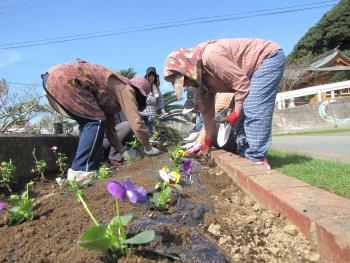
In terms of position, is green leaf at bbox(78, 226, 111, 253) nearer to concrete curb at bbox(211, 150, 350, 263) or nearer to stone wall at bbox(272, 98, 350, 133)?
concrete curb at bbox(211, 150, 350, 263)

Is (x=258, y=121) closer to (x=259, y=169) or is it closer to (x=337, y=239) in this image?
(x=259, y=169)

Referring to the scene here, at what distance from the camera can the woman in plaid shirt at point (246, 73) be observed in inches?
136

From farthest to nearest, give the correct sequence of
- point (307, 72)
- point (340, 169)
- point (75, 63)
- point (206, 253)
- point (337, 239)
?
point (307, 72) → point (75, 63) → point (340, 169) → point (206, 253) → point (337, 239)

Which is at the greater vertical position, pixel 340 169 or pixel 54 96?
pixel 54 96

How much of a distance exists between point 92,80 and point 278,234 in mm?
2510

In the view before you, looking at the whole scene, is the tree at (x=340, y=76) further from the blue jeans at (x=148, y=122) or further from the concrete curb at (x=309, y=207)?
the concrete curb at (x=309, y=207)

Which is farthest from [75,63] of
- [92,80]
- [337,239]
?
[337,239]

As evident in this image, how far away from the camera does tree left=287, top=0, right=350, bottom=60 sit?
4128 centimetres

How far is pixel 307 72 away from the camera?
123ft

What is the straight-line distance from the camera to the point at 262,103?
11.5 feet

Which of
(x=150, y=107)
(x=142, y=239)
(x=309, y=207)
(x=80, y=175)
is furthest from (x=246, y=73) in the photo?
(x=150, y=107)

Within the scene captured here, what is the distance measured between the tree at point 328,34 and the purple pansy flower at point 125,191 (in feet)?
142

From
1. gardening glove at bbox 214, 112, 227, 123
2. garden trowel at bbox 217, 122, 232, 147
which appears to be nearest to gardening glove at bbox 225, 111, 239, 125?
garden trowel at bbox 217, 122, 232, 147

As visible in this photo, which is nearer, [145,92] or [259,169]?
[259,169]
